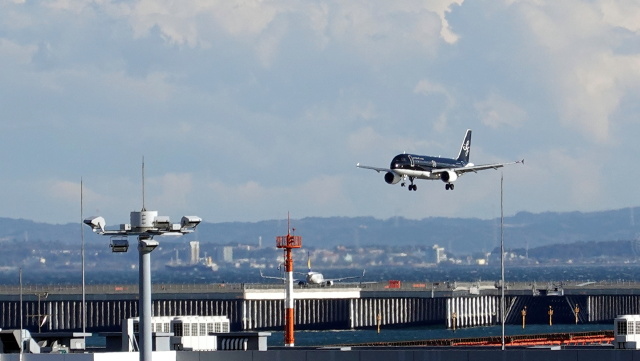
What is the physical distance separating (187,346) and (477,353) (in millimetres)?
24586

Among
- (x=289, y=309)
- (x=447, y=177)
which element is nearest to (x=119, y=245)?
(x=289, y=309)

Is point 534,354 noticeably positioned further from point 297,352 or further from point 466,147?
point 466,147

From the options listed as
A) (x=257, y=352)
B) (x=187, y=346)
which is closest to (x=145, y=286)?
(x=257, y=352)

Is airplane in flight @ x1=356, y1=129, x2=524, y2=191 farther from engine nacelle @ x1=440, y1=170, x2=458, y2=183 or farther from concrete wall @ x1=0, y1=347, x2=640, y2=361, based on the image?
concrete wall @ x1=0, y1=347, x2=640, y2=361

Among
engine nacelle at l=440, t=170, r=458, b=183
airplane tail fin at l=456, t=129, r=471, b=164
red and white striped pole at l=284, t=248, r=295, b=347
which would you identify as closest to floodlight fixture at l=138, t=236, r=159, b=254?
red and white striped pole at l=284, t=248, r=295, b=347

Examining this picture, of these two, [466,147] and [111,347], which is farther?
[466,147]

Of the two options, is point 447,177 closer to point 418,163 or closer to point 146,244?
point 418,163

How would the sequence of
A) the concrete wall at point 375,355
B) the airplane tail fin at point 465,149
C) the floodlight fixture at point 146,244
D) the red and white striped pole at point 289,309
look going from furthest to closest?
1. the airplane tail fin at point 465,149
2. the red and white striped pole at point 289,309
3. the concrete wall at point 375,355
4. the floodlight fixture at point 146,244

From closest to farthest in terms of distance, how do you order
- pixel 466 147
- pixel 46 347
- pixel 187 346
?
pixel 46 347 < pixel 187 346 < pixel 466 147

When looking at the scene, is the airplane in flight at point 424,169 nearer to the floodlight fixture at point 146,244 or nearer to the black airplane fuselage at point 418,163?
the black airplane fuselage at point 418,163

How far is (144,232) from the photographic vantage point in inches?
2876

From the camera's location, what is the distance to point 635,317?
319ft

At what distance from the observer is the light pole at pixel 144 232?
72.6 metres

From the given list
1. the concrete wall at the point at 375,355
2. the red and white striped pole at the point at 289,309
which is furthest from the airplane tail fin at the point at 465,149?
the concrete wall at the point at 375,355
